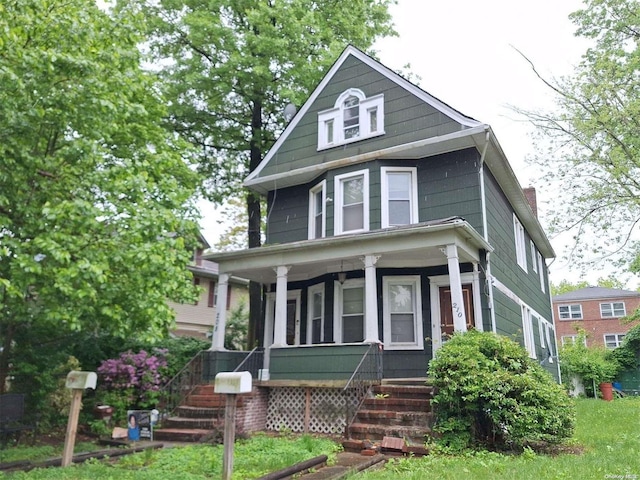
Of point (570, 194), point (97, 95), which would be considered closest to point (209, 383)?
point (97, 95)

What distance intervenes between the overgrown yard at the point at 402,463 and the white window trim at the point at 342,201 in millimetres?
5476

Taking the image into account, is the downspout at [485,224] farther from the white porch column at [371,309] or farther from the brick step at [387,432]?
the brick step at [387,432]

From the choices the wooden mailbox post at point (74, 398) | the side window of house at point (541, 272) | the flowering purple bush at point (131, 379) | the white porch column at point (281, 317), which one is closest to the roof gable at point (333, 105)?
the white porch column at point (281, 317)

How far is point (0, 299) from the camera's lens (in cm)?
690

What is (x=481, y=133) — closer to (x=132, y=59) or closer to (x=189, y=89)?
(x=132, y=59)

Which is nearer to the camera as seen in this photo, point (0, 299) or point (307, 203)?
point (0, 299)

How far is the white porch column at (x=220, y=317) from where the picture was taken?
11930 millimetres

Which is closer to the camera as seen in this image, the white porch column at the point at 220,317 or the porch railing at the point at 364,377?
the porch railing at the point at 364,377

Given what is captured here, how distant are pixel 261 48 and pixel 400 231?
8814mm

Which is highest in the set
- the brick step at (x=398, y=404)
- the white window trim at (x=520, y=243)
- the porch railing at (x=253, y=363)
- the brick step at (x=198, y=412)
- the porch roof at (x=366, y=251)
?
the white window trim at (x=520, y=243)

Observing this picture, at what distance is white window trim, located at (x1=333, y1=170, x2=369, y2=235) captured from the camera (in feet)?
40.4

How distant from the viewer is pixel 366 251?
1046 centimetres

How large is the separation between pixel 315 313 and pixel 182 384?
3785 millimetres

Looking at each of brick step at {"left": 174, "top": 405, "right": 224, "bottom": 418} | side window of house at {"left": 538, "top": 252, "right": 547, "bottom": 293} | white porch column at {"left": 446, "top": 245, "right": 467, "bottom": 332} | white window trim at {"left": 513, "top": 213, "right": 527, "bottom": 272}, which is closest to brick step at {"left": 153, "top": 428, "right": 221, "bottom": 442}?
brick step at {"left": 174, "top": 405, "right": 224, "bottom": 418}
